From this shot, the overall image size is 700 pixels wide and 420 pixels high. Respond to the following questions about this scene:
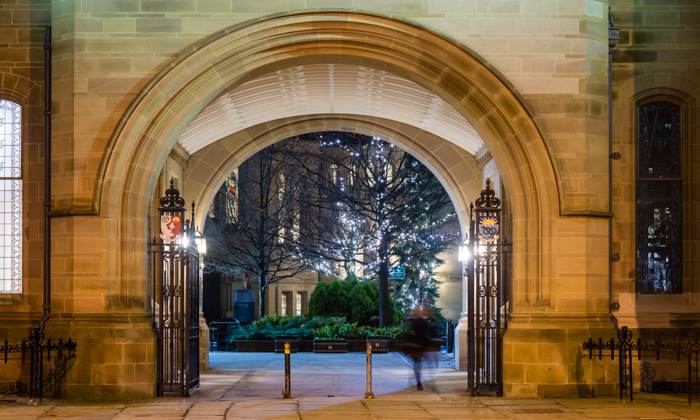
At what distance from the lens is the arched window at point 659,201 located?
58.6 feet

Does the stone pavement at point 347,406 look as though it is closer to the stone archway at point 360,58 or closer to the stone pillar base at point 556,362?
the stone pillar base at point 556,362

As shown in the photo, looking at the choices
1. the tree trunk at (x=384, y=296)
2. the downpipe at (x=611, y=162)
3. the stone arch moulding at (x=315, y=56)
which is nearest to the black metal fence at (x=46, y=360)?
the stone arch moulding at (x=315, y=56)

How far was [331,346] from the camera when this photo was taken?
30.8 m

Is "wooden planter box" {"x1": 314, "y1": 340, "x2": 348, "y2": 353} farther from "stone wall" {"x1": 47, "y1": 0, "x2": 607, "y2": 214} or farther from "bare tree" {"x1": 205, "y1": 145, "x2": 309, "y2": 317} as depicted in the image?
"stone wall" {"x1": 47, "y1": 0, "x2": 607, "y2": 214}

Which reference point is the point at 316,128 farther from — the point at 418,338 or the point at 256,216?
the point at 256,216

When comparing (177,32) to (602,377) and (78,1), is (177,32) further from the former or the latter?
(602,377)

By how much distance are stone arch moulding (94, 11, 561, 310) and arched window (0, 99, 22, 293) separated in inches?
80.7

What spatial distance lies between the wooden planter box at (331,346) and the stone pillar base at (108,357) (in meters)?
14.6

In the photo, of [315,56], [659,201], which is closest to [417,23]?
[315,56]

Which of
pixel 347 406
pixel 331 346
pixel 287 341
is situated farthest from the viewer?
pixel 287 341

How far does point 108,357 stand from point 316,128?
10.0m

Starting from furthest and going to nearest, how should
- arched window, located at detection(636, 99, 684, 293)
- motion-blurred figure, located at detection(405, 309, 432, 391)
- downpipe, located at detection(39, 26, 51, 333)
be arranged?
1. motion-blurred figure, located at detection(405, 309, 432, 391)
2. arched window, located at detection(636, 99, 684, 293)
3. downpipe, located at detection(39, 26, 51, 333)

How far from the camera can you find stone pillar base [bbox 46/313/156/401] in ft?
52.6

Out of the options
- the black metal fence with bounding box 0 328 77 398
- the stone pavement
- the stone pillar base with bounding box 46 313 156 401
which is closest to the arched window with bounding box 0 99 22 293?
the black metal fence with bounding box 0 328 77 398
